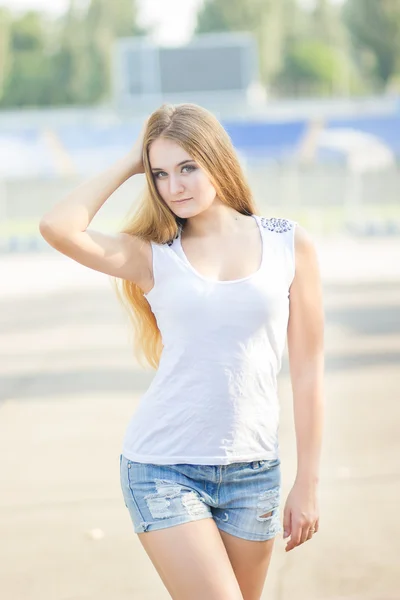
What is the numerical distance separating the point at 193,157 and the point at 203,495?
2.66 feet

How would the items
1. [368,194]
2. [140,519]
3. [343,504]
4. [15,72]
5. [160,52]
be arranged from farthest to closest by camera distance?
[15,72] < [160,52] < [368,194] < [343,504] < [140,519]

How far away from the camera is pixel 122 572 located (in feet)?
14.5

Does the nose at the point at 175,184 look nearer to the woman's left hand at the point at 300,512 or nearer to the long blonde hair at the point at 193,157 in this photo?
the long blonde hair at the point at 193,157

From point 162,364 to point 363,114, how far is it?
33001 millimetres

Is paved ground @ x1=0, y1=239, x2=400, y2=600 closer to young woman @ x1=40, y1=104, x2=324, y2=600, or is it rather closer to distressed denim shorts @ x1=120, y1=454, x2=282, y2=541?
young woman @ x1=40, y1=104, x2=324, y2=600

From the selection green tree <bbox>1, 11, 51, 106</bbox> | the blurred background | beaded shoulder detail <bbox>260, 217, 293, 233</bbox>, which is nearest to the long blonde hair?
beaded shoulder detail <bbox>260, 217, 293, 233</bbox>

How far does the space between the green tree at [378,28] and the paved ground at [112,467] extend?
180 feet

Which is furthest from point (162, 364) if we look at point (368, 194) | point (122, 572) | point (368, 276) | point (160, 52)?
point (160, 52)

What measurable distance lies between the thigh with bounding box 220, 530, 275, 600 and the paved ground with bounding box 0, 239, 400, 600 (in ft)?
4.68

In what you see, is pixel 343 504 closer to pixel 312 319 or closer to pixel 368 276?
pixel 312 319

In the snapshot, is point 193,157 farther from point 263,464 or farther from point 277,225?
point 263,464

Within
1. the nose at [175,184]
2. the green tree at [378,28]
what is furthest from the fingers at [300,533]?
the green tree at [378,28]

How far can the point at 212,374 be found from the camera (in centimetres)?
249

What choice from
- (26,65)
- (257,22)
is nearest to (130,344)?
(26,65)
